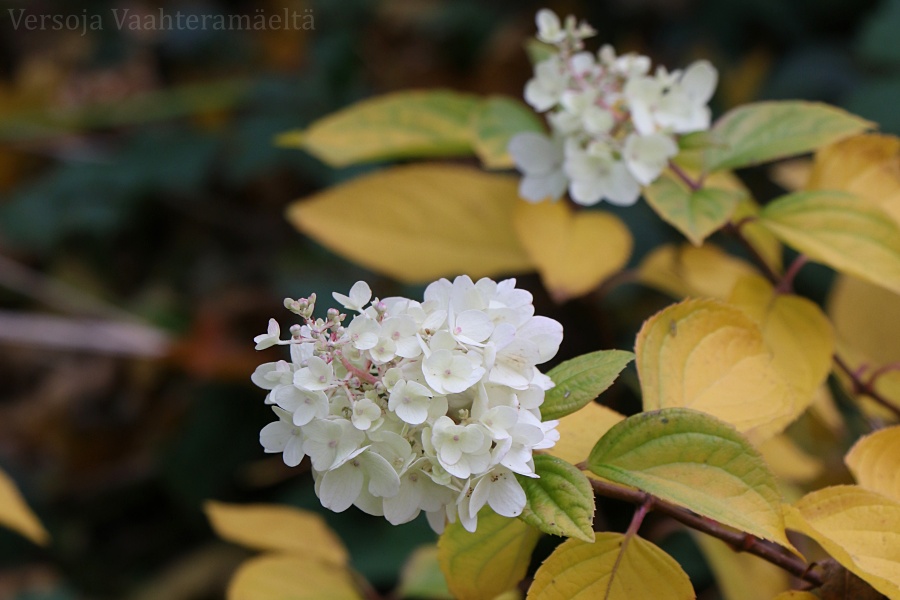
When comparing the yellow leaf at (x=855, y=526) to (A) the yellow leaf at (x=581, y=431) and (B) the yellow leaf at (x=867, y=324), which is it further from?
(B) the yellow leaf at (x=867, y=324)

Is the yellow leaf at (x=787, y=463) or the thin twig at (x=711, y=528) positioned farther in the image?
the yellow leaf at (x=787, y=463)

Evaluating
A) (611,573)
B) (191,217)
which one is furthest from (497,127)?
(191,217)

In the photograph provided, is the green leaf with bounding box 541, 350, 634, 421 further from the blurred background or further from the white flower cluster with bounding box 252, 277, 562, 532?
the blurred background

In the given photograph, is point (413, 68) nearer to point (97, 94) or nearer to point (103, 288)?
point (97, 94)

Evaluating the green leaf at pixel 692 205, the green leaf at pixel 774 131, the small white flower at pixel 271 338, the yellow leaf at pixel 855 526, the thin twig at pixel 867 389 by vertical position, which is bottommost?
the thin twig at pixel 867 389

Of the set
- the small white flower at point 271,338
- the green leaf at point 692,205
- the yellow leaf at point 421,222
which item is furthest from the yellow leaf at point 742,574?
the small white flower at point 271,338

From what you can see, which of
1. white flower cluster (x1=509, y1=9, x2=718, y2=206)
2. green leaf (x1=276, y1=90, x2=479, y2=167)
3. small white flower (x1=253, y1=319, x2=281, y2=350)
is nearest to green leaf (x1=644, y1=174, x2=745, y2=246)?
white flower cluster (x1=509, y1=9, x2=718, y2=206)

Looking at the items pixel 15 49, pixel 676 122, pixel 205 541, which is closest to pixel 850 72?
pixel 676 122
